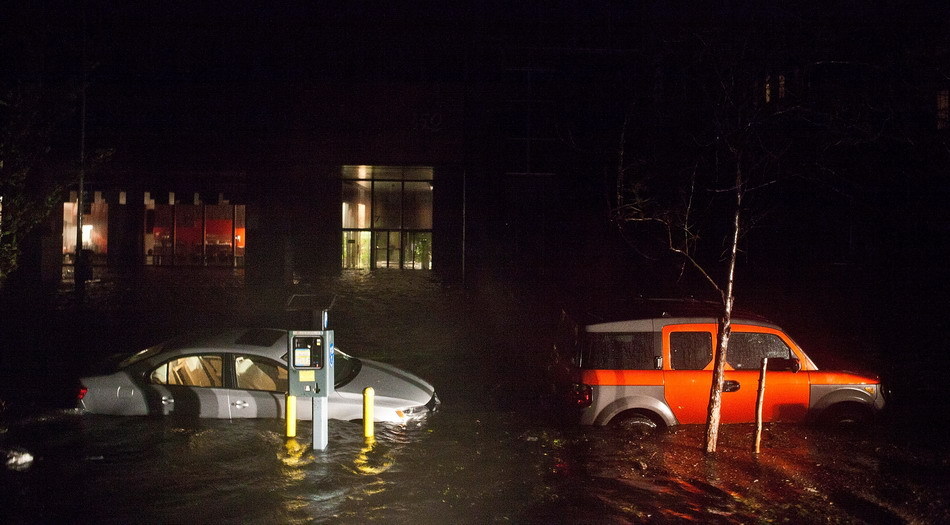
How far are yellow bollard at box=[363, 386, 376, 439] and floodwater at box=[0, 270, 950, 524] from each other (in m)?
0.17

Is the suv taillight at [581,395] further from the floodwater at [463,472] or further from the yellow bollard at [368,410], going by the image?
the yellow bollard at [368,410]

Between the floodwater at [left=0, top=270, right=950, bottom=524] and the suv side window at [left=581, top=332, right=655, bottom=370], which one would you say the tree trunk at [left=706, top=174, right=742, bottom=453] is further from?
the suv side window at [left=581, top=332, right=655, bottom=370]

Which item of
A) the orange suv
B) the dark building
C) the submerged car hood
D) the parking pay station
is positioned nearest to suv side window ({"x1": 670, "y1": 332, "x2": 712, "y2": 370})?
the orange suv

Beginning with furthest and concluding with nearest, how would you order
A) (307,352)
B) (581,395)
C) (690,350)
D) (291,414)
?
1. (690,350)
2. (581,395)
3. (291,414)
4. (307,352)

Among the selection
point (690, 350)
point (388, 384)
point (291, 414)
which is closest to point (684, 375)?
point (690, 350)

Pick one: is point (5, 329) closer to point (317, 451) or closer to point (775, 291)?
point (317, 451)

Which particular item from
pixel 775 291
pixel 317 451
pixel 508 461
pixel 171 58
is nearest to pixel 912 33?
pixel 775 291

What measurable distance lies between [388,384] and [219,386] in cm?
202

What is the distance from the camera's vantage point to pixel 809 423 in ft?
31.3

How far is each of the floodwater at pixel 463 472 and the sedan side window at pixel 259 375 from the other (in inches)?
19.7

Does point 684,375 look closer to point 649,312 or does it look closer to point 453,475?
point 649,312

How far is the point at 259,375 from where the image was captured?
31.6 feet

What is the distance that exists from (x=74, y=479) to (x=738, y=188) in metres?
7.30

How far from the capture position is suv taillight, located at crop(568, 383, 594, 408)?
29.4 feet
